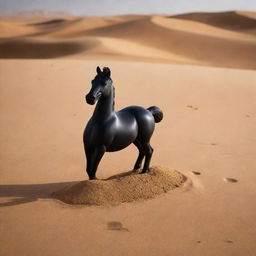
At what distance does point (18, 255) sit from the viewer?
2672 mm

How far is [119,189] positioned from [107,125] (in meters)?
0.69

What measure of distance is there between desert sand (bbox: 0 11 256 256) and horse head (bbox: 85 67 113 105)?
1.11 meters

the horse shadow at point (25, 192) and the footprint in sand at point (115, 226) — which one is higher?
the footprint in sand at point (115, 226)

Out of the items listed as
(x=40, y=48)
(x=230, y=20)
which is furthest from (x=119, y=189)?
(x=230, y=20)

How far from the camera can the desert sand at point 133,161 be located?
293 centimetres

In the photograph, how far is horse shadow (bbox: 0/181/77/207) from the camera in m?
3.62

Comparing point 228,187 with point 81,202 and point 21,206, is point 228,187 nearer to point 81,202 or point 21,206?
point 81,202

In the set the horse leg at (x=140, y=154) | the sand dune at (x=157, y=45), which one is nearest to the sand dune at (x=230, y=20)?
the sand dune at (x=157, y=45)

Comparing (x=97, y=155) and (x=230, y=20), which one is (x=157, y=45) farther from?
(x=97, y=155)

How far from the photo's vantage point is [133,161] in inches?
191

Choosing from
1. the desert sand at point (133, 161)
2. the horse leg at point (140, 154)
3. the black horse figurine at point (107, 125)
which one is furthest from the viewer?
the horse leg at point (140, 154)

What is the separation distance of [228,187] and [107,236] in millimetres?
1690

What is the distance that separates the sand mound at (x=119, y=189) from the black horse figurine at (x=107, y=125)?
0.20 metres

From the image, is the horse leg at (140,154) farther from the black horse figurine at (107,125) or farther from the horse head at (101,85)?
the horse head at (101,85)
